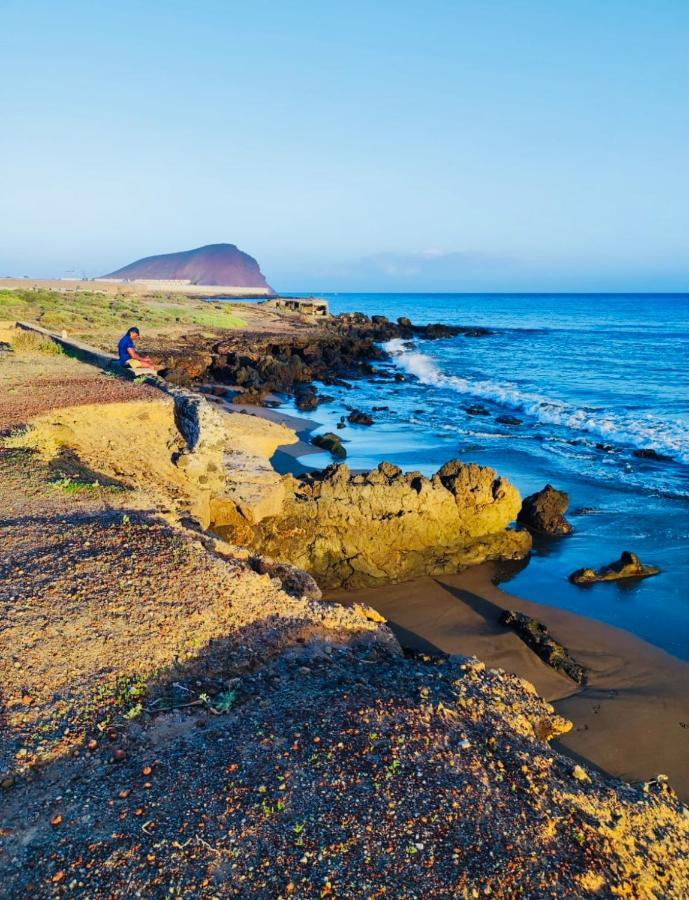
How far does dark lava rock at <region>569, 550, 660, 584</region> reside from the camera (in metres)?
11.1

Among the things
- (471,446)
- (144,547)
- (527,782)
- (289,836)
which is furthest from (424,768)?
(471,446)

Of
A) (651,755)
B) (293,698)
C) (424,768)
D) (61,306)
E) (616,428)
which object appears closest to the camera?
(424,768)

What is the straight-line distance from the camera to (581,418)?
2461 centimetres

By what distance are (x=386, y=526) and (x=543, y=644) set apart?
11.5 feet

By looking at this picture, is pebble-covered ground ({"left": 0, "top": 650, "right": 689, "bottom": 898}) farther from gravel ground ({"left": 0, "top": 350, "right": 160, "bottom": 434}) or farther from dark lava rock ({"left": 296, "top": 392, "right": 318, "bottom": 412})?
dark lava rock ({"left": 296, "top": 392, "right": 318, "bottom": 412})

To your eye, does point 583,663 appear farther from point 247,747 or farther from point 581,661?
point 247,747

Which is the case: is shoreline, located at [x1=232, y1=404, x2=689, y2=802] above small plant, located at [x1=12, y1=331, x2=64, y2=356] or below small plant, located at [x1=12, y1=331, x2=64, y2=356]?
below

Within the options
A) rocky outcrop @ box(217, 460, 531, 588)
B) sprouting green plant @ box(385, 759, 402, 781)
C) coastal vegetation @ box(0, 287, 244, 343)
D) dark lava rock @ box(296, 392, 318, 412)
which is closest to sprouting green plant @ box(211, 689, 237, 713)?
sprouting green plant @ box(385, 759, 402, 781)

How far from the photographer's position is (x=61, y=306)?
1499 inches

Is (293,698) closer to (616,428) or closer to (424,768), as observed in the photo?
(424,768)

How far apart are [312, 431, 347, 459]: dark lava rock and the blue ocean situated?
0.42 m

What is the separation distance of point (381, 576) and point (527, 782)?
6.57 m

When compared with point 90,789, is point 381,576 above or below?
below

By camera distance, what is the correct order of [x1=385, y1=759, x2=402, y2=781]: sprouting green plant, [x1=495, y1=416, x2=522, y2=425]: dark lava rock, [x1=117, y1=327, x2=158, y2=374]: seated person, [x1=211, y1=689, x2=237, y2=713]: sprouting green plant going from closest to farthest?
[x1=385, y1=759, x2=402, y2=781]: sprouting green plant, [x1=211, y1=689, x2=237, y2=713]: sprouting green plant, [x1=117, y1=327, x2=158, y2=374]: seated person, [x1=495, y1=416, x2=522, y2=425]: dark lava rock
